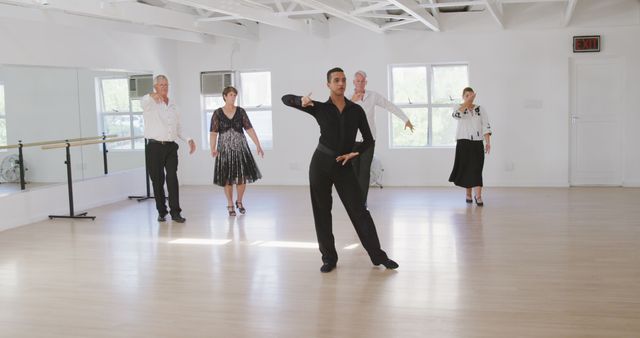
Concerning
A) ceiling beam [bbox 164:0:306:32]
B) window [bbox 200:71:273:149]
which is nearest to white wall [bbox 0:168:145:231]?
window [bbox 200:71:273:149]

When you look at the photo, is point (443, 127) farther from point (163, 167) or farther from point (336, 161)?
point (336, 161)

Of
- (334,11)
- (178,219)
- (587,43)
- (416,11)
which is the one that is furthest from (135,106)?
(587,43)

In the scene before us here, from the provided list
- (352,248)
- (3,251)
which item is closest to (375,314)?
(352,248)

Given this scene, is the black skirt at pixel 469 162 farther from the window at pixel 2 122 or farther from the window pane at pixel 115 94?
the window at pixel 2 122

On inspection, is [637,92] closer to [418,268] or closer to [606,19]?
[606,19]

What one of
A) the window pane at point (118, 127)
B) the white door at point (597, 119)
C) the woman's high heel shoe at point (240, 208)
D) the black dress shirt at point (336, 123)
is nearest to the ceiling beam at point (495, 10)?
the white door at point (597, 119)

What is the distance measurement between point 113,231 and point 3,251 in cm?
116

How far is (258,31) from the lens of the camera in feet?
34.9

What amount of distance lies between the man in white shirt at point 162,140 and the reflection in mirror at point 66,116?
1399 millimetres

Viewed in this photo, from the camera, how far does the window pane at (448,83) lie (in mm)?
→ 10156

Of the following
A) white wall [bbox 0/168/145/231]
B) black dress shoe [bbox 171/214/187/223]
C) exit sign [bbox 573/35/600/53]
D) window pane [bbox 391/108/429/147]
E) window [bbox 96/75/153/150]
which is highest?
exit sign [bbox 573/35/600/53]

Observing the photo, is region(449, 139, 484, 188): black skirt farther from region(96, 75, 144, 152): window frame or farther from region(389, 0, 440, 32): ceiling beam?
region(96, 75, 144, 152): window frame

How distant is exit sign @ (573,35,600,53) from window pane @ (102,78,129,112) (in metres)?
6.40

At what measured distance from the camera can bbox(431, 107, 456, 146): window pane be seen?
1028 cm
